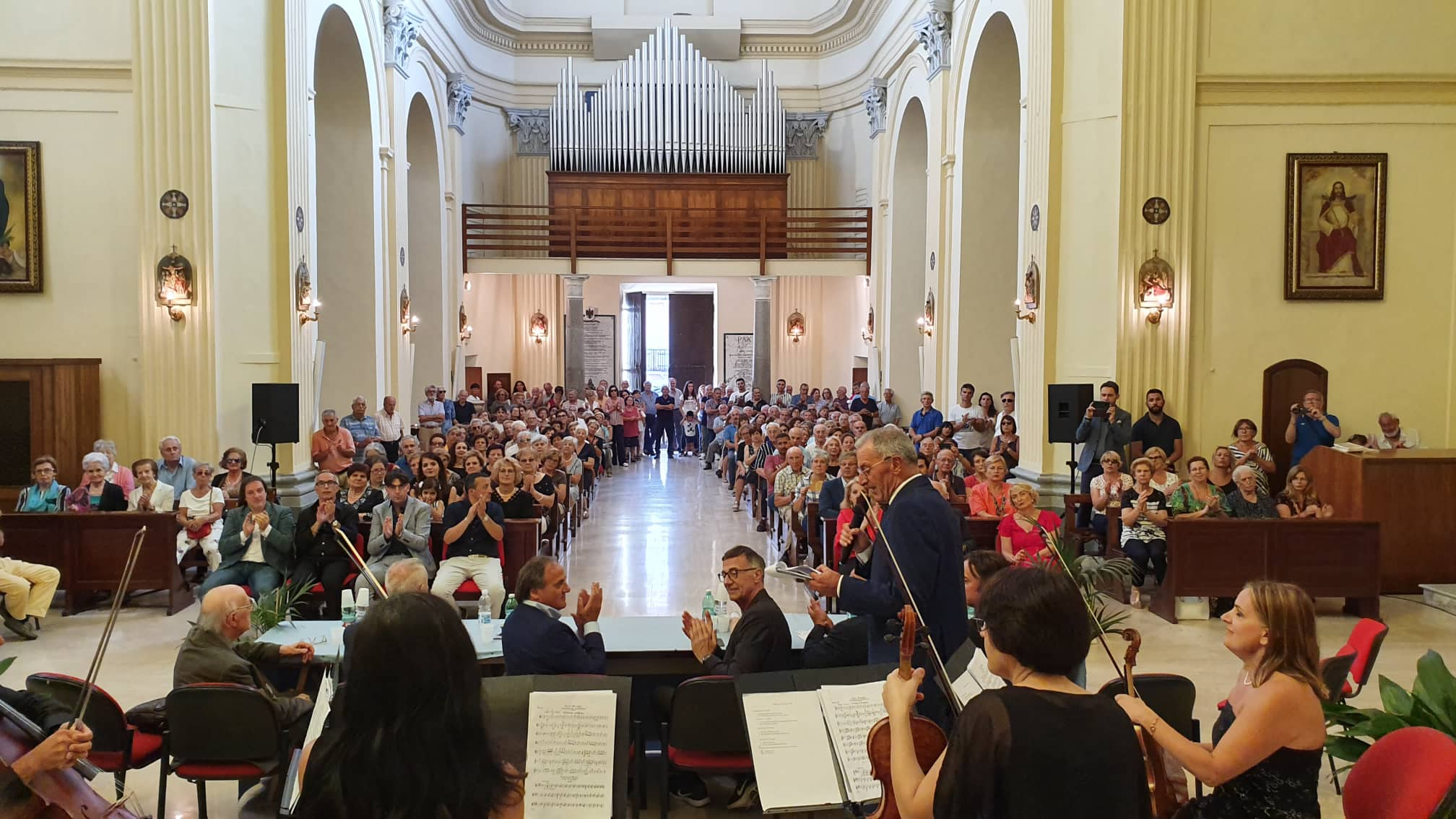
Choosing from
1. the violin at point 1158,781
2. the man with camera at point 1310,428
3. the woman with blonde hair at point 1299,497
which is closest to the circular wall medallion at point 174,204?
the violin at point 1158,781

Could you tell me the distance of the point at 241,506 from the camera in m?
8.21

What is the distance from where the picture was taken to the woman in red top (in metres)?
7.96

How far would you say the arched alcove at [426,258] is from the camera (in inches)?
743

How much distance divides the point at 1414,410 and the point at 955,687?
9203 mm

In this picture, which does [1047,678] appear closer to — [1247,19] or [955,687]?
[955,687]

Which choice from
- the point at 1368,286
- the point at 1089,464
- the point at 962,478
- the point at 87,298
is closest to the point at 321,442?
the point at 87,298

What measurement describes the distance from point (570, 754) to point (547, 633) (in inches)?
37.2

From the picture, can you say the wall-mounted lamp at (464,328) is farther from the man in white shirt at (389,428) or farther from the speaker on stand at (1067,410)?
the speaker on stand at (1067,410)

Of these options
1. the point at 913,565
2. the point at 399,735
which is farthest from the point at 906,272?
the point at 399,735

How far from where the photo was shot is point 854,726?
11.9 feet

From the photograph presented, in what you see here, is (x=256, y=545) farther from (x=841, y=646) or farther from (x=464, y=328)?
(x=464, y=328)

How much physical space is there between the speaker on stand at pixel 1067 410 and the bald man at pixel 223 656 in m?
6.97

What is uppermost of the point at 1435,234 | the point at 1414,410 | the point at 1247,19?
the point at 1247,19

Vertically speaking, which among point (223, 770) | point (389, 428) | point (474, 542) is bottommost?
point (223, 770)
